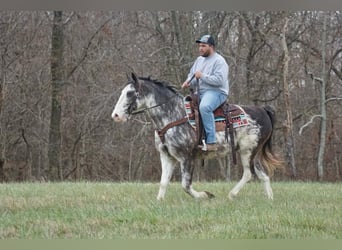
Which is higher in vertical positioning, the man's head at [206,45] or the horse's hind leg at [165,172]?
the man's head at [206,45]

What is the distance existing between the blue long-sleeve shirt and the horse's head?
0.79 metres

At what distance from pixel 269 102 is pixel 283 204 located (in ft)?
38.0

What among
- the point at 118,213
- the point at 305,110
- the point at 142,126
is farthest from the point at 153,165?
the point at 118,213

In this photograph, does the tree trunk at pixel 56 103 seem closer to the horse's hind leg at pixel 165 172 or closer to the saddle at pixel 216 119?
the horse's hind leg at pixel 165 172

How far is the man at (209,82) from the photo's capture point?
6598 mm

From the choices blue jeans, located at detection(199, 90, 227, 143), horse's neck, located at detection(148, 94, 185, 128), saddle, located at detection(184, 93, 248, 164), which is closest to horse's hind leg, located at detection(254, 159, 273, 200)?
saddle, located at detection(184, 93, 248, 164)

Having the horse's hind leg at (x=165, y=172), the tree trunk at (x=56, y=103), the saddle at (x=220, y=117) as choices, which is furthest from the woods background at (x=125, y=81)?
the horse's hind leg at (x=165, y=172)

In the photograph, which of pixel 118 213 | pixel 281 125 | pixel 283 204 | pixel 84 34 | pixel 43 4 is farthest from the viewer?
pixel 84 34

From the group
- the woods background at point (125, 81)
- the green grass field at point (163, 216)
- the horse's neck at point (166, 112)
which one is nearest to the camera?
the green grass field at point (163, 216)

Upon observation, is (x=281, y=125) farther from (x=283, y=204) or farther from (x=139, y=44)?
(x=283, y=204)

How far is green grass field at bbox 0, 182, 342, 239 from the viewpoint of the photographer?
3895 mm

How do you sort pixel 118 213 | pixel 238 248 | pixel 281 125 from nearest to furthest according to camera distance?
pixel 238 248
pixel 118 213
pixel 281 125

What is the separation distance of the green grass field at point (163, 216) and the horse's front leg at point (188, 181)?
199 mm

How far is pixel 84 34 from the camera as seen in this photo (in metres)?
18.2
